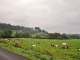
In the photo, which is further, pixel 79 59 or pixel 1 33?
pixel 1 33

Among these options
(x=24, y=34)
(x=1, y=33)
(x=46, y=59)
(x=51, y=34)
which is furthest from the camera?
(x=24, y=34)

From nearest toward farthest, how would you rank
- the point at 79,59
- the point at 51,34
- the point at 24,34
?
the point at 79,59 < the point at 51,34 < the point at 24,34

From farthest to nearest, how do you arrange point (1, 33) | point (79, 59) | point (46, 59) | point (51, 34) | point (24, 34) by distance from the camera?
point (24, 34) → point (51, 34) → point (1, 33) → point (79, 59) → point (46, 59)

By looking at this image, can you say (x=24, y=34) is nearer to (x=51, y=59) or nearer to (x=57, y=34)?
(x=57, y=34)

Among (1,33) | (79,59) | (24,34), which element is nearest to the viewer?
(79,59)

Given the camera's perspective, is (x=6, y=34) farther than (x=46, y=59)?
Yes

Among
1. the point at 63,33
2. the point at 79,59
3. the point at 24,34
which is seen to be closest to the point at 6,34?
the point at 24,34

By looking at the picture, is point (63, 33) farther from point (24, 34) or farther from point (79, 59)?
point (79, 59)

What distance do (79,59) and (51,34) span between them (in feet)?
471

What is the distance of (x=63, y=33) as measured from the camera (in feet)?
580

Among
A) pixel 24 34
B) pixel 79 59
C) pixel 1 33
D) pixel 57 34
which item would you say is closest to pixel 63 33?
pixel 57 34

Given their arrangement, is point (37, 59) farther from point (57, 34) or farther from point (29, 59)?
point (57, 34)

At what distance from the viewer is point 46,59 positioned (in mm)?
20953

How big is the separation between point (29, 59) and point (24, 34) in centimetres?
17813
